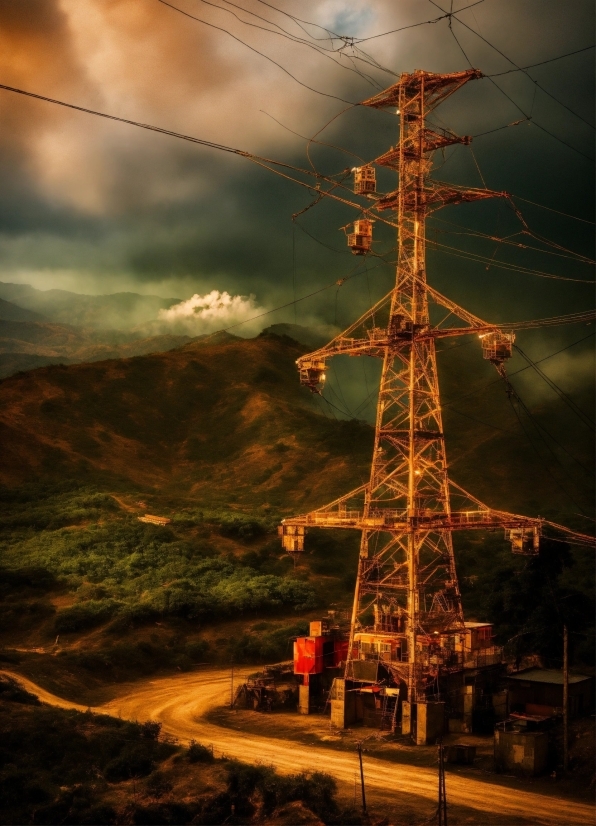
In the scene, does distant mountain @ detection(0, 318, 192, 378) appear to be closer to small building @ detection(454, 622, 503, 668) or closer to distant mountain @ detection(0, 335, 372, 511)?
distant mountain @ detection(0, 335, 372, 511)

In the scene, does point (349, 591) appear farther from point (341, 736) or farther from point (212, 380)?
point (212, 380)

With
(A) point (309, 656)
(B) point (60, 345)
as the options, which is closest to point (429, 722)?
(A) point (309, 656)

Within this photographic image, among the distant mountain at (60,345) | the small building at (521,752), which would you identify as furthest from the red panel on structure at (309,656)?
the distant mountain at (60,345)

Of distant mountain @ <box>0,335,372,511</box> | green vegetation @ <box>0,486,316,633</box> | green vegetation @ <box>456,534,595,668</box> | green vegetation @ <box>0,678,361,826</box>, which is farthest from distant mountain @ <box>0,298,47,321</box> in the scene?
green vegetation @ <box>0,678,361,826</box>

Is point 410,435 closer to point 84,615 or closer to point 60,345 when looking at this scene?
point 84,615

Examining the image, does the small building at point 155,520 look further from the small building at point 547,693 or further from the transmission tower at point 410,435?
the small building at point 547,693

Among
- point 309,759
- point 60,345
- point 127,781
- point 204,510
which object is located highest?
point 60,345

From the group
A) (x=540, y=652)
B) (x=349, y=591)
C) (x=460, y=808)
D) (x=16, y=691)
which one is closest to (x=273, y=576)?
(x=349, y=591)
